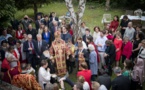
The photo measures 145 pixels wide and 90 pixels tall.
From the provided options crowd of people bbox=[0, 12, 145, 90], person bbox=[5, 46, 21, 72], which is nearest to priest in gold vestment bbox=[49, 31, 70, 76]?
crowd of people bbox=[0, 12, 145, 90]

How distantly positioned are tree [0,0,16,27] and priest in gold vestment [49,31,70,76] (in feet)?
9.91

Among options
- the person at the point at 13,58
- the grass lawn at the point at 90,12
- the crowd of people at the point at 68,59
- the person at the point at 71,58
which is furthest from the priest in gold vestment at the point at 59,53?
the grass lawn at the point at 90,12

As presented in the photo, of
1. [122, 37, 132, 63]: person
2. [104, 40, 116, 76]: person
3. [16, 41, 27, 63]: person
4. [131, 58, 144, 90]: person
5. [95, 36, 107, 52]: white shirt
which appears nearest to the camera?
[131, 58, 144, 90]: person

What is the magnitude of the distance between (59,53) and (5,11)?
3.56 metres

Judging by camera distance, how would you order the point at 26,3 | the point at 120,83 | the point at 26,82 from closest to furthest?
the point at 120,83 → the point at 26,82 → the point at 26,3

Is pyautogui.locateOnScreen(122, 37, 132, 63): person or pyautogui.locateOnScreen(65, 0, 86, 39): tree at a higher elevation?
pyautogui.locateOnScreen(65, 0, 86, 39): tree

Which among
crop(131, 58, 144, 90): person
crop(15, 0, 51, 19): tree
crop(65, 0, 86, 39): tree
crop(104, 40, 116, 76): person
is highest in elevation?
crop(15, 0, 51, 19): tree

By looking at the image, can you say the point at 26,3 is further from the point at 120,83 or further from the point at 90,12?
the point at 120,83

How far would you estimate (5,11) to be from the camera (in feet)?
35.1

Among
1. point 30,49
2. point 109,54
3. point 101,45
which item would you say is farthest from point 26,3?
point 109,54

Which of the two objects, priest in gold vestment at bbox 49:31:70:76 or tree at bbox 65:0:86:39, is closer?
priest in gold vestment at bbox 49:31:70:76

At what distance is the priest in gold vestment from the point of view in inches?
352

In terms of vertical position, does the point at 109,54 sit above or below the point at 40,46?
below

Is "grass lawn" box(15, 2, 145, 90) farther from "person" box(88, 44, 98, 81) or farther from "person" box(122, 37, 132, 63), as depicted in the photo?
"person" box(88, 44, 98, 81)
